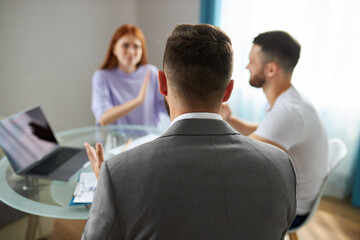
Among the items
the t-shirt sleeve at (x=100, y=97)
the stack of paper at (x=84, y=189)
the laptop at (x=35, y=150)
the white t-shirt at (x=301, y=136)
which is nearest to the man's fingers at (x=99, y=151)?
the stack of paper at (x=84, y=189)

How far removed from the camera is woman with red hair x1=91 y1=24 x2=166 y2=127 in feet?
7.91

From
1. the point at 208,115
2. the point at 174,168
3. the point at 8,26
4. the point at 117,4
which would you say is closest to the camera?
the point at 174,168

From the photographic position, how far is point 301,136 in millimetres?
1475

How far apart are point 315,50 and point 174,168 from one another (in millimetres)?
2448

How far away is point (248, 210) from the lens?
0.73 meters

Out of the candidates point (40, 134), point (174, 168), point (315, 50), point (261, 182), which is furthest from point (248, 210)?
point (315, 50)

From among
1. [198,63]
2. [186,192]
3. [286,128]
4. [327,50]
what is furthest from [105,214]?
[327,50]

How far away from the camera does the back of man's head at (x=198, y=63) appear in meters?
0.76

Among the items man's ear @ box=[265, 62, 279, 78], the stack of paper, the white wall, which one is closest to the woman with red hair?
the white wall

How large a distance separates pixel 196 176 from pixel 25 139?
125cm

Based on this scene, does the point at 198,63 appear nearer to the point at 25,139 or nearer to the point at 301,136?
the point at 301,136

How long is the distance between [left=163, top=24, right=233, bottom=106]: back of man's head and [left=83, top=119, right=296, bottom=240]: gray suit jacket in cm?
10

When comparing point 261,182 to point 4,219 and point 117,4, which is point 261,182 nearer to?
point 4,219

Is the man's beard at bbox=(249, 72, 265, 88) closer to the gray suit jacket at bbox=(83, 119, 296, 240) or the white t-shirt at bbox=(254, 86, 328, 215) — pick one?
the white t-shirt at bbox=(254, 86, 328, 215)
